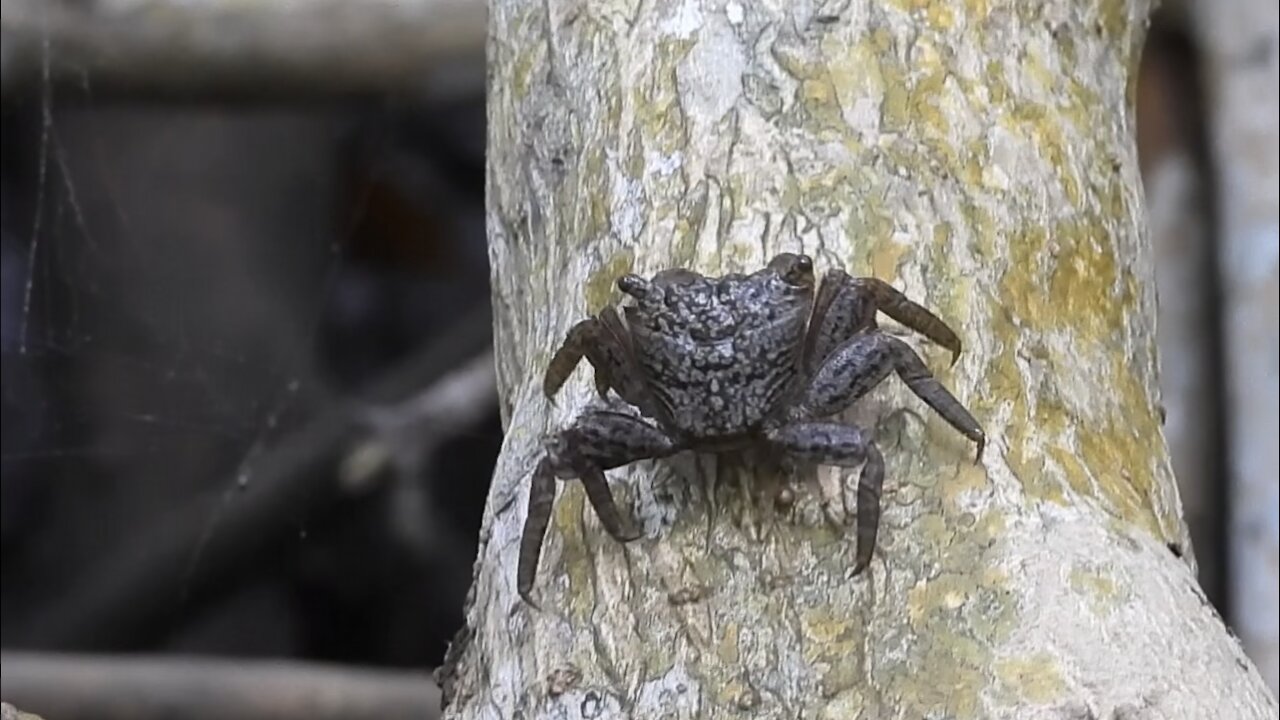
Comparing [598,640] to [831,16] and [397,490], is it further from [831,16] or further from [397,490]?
[397,490]

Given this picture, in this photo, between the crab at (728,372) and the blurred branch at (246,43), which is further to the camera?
the blurred branch at (246,43)

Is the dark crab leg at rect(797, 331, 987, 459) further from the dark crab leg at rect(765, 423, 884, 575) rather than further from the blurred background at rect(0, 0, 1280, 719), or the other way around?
the blurred background at rect(0, 0, 1280, 719)

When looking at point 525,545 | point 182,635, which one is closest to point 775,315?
point 525,545

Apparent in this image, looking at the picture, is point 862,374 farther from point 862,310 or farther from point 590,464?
point 590,464

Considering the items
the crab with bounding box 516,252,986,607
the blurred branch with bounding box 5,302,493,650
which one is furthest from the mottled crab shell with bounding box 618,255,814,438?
the blurred branch with bounding box 5,302,493,650

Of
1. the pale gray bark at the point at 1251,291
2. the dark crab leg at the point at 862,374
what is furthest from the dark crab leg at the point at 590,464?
the pale gray bark at the point at 1251,291

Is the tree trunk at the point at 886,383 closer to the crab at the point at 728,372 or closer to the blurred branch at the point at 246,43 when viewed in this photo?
the crab at the point at 728,372

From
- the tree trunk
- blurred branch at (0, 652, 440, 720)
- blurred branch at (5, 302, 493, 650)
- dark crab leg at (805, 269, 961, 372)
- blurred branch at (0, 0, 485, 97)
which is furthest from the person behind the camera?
blurred branch at (5, 302, 493, 650)
